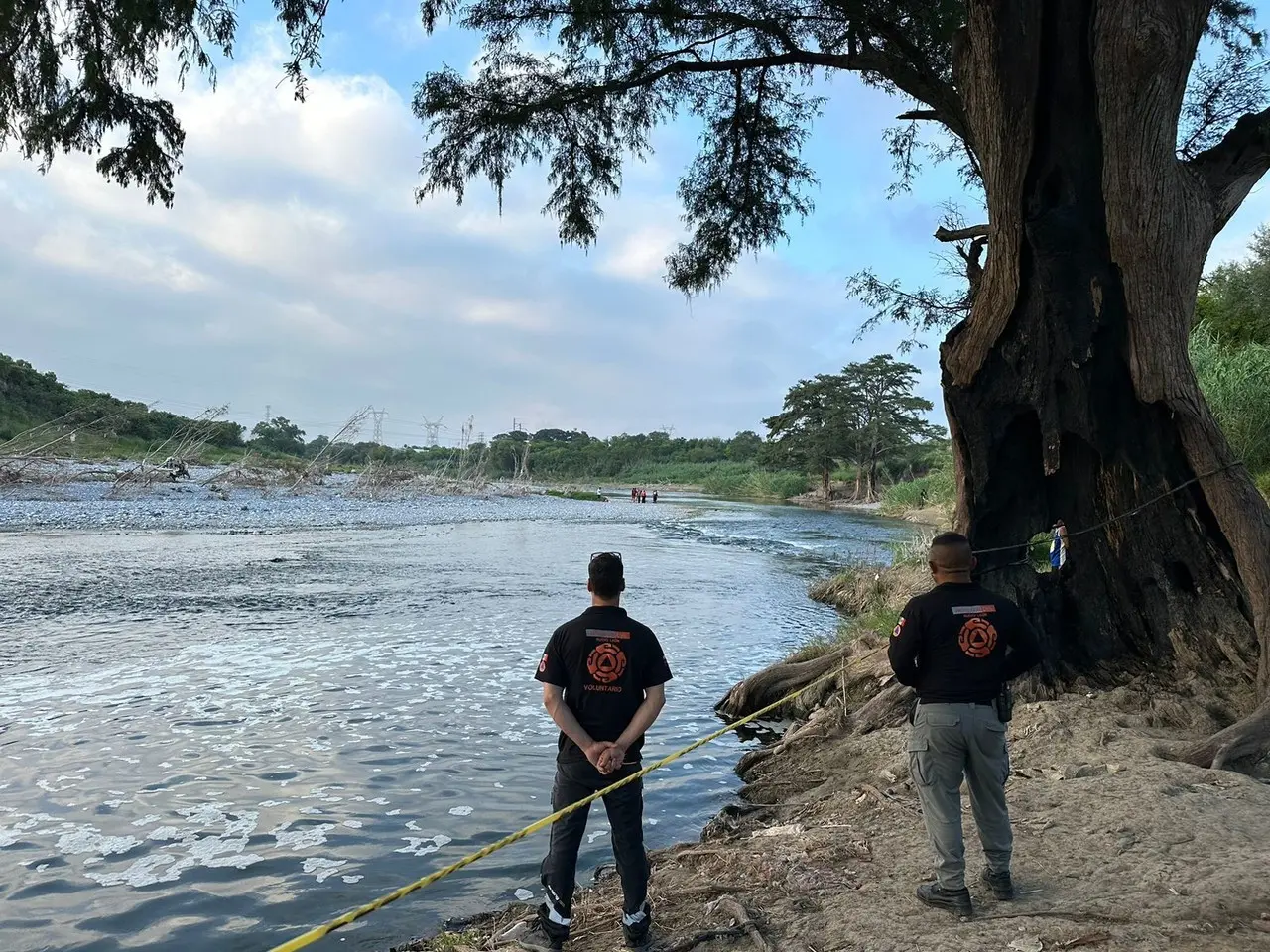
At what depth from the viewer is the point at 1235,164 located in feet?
21.8

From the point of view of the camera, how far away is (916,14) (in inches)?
311

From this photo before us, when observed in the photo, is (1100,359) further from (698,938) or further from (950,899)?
(698,938)

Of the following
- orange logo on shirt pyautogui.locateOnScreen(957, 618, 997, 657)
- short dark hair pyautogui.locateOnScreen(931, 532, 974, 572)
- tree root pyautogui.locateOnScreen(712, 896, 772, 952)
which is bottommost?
tree root pyautogui.locateOnScreen(712, 896, 772, 952)

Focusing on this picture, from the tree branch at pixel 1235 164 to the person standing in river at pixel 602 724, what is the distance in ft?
18.6

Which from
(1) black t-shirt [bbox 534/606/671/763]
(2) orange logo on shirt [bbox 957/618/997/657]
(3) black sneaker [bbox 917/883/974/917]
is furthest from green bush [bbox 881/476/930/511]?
(1) black t-shirt [bbox 534/606/671/763]

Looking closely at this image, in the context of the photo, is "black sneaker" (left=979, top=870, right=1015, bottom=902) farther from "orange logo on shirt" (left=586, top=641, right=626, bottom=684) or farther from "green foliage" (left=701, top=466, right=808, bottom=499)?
"green foliage" (left=701, top=466, right=808, bottom=499)

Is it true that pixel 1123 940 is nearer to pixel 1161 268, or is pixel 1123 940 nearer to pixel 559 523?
pixel 1161 268

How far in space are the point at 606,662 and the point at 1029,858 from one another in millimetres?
2332

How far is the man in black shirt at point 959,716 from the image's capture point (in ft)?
12.6

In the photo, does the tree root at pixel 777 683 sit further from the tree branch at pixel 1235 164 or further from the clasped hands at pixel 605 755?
the clasped hands at pixel 605 755

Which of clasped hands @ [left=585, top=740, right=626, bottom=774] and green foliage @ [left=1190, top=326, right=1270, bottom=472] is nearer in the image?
clasped hands @ [left=585, top=740, right=626, bottom=774]

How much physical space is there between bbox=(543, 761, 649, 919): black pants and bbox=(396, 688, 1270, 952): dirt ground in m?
0.28

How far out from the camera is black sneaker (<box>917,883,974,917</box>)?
373 cm

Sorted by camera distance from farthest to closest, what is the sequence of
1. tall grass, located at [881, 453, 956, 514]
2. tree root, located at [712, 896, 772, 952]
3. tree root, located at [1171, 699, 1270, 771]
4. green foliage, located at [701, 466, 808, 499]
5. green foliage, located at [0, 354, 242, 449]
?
green foliage, located at [701, 466, 808, 499], green foliage, located at [0, 354, 242, 449], tall grass, located at [881, 453, 956, 514], tree root, located at [1171, 699, 1270, 771], tree root, located at [712, 896, 772, 952]
